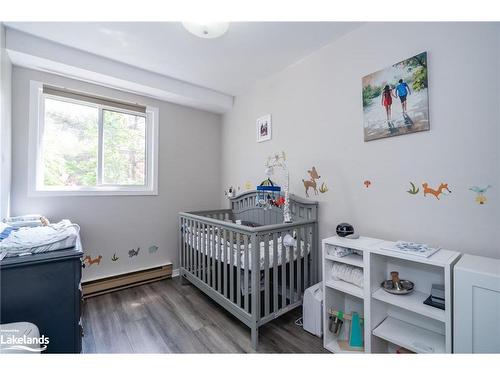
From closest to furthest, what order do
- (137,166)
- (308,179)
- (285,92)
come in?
1. (308,179)
2. (285,92)
3. (137,166)

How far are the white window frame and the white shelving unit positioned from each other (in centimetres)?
224

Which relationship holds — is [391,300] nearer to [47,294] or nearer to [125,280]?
[47,294]

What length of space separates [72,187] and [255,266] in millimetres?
2122

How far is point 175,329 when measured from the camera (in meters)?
1.74

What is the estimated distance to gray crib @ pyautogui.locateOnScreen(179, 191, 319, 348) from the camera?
1.59 m

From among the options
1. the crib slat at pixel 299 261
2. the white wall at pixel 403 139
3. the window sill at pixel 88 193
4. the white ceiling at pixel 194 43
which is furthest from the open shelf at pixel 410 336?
the window sill at pixel 88 193

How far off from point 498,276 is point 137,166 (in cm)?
310

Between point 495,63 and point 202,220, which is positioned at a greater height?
point 495,63

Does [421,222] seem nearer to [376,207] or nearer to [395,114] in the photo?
[376,207]

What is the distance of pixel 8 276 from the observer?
0.98 metres

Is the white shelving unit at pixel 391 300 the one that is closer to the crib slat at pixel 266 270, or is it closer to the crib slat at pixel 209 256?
the crib slat at pixel 266 270

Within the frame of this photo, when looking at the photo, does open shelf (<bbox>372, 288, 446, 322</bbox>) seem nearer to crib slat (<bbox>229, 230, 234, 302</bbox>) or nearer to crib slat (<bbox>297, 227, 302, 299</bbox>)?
crib slat (<bbox>297, 227, 302, 299</bbox>)
